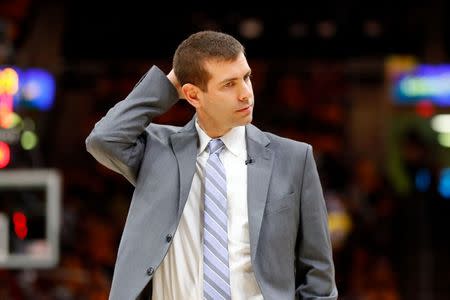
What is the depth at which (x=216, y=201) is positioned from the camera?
11.5 feet

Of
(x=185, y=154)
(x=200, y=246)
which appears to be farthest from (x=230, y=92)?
(x=200, y=246)

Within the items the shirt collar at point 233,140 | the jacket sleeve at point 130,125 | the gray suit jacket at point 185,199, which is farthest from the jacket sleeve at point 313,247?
the jacket sleeve at point 130,125

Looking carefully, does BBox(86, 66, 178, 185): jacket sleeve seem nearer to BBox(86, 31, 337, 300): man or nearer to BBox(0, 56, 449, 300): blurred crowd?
BBox(86, 31, 337, 300): man

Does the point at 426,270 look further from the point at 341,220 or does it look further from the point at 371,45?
the point at 371,45

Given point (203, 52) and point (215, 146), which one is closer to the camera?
point (203, 52)

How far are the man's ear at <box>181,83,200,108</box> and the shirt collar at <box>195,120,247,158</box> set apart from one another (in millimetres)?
131

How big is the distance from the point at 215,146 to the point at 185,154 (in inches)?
4.1

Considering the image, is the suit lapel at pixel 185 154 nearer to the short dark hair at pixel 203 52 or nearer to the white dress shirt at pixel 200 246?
the white dress shirt at pixel 200 246

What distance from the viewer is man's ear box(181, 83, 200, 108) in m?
3.55

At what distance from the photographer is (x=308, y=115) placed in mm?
13750

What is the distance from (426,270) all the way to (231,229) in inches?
388

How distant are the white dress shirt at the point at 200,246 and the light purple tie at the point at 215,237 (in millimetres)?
23

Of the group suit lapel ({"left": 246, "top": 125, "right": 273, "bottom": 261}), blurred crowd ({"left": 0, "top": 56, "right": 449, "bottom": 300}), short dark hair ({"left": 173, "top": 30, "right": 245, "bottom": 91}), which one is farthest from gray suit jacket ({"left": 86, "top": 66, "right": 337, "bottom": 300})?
blurred crowd ({"left": 0, "top": 56, "right": 449, "bottom": 300})

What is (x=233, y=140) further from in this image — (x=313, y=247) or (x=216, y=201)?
(x=313, y=247)
